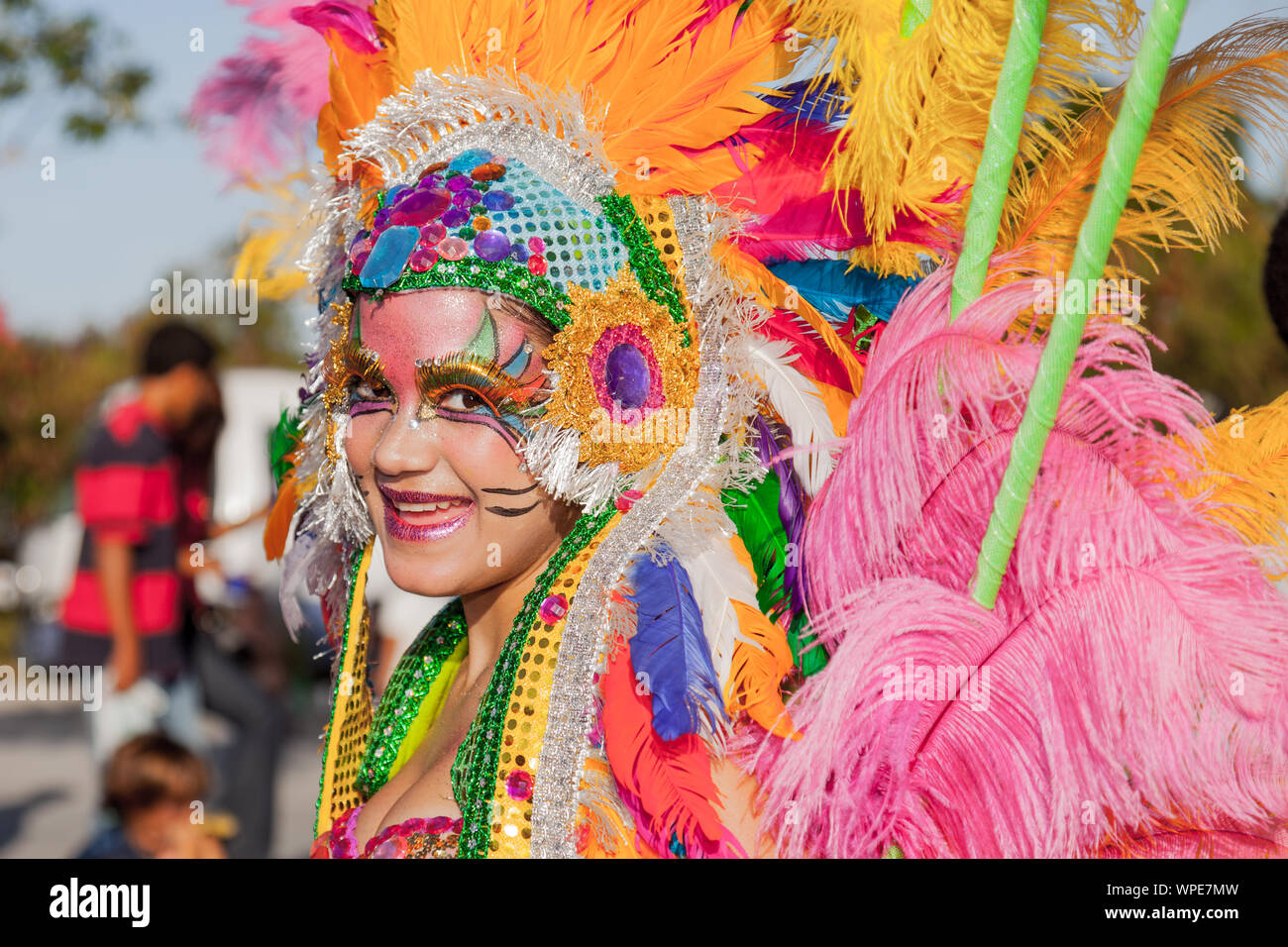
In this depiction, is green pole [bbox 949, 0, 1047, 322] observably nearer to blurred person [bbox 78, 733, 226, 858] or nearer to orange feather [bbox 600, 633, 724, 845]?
orange feather [bbox 600, 633, 724, 845]

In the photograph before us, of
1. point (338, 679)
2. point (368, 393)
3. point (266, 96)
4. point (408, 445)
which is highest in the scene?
point (266, 96)

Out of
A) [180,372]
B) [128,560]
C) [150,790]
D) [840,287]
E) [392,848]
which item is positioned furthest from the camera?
[180,372]

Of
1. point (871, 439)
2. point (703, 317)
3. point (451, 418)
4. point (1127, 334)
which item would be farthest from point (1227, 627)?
point (451, 418)

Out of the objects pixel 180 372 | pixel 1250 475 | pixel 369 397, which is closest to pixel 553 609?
pixel 369 397

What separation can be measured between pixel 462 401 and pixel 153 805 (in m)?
2.23

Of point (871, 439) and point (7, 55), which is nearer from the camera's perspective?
point (871, 439)

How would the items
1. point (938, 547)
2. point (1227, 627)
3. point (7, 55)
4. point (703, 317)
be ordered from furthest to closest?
point (7, 55)
point (703, 317)
point (938, 547)
point (1227, 627)

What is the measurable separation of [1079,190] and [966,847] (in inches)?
43.2

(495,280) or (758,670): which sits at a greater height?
(495,280)

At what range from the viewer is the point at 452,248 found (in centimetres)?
206

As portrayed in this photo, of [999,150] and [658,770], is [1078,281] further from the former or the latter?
[658,770]

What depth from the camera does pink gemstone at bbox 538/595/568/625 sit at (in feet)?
6.79

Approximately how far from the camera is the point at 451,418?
2072mm
